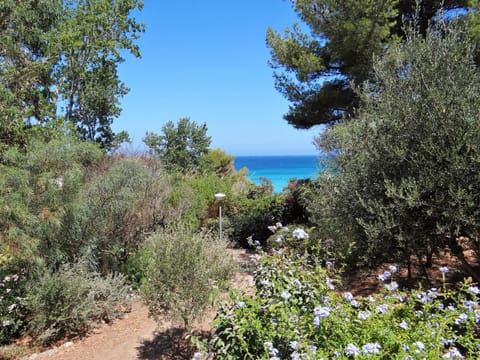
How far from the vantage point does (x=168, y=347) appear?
4277mm

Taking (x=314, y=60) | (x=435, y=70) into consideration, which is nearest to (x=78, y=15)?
(x=314, y=60)

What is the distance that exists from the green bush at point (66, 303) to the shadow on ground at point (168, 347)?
118 cm

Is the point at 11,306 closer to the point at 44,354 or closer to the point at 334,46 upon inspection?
the point at 44,354

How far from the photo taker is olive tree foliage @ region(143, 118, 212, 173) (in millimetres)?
18594

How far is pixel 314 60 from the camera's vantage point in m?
7.89

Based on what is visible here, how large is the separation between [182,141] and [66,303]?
15.0m

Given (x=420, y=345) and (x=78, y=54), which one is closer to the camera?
(x=420, y=345)

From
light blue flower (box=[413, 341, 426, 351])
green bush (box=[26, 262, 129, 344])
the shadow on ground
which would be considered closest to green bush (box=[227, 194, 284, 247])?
green bush (box=[26, 262, 129, 344])

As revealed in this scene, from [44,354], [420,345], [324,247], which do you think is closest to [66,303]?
[44,354]

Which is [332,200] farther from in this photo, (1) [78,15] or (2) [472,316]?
(1) [78,15]

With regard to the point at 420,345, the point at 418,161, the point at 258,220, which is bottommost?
the point at 258,220

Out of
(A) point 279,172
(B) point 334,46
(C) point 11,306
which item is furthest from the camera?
(A) point 279,172

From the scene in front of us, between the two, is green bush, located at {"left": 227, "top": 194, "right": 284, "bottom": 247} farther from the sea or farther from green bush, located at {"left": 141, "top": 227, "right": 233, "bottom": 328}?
A: green bush, located at {"left": 141, "top": 227, "right": 233, "bottom": 328}

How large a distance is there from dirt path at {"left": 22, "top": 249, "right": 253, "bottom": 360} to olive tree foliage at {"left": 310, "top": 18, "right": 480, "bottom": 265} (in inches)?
74.0
